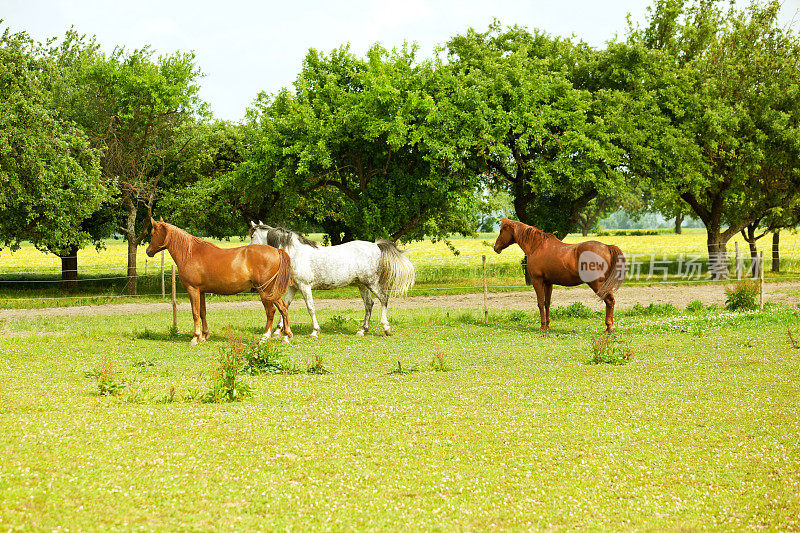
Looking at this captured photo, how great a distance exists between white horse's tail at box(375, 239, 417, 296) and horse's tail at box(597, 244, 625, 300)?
16.3 ft

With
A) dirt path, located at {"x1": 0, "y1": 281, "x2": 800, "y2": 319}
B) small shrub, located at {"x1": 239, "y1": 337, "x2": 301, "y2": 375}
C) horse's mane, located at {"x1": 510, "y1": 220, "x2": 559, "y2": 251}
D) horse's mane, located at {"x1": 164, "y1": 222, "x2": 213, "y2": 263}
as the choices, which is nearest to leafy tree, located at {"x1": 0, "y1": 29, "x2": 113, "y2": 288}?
dirt path, located at {"x1": 0, "y1": 281, "x2": 800, "y2": 319}

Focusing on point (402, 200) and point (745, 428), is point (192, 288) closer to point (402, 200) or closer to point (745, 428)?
point (745, 428)

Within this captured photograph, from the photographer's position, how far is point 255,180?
32219 millimetres

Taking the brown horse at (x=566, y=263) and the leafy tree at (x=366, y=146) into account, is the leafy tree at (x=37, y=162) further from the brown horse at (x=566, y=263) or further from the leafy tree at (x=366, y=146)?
the brown horse at (x=566, y=263)

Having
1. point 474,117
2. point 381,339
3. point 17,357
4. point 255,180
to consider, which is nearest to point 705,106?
point 474,117

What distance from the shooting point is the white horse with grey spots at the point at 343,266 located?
1770cm

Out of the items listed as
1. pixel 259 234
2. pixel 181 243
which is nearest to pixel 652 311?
pixel 259 234

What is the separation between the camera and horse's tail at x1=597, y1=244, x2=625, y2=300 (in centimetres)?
1683

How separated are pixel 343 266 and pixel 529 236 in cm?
531

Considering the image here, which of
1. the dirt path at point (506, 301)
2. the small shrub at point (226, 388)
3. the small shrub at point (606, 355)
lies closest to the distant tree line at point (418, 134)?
→ the dirt path at point (506, 301)

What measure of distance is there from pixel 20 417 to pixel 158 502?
359cm

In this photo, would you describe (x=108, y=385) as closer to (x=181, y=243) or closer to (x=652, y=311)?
(x=181, y=243)

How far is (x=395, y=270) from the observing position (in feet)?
58.9

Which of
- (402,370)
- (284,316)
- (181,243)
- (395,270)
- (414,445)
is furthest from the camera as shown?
(395,270)
